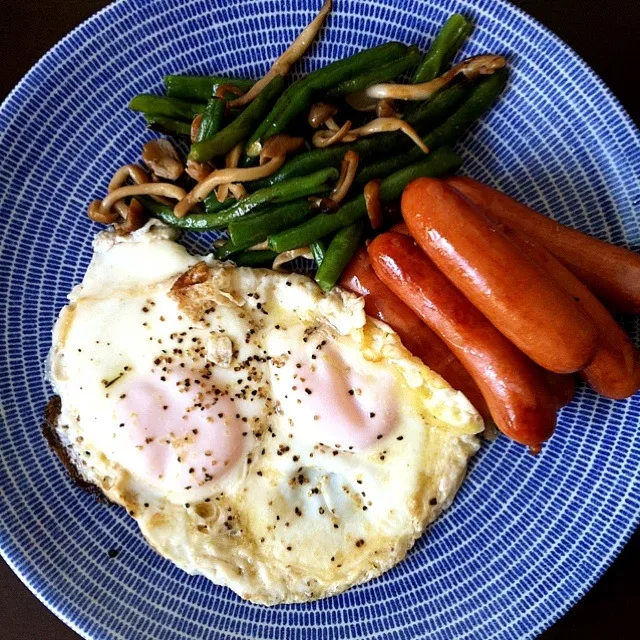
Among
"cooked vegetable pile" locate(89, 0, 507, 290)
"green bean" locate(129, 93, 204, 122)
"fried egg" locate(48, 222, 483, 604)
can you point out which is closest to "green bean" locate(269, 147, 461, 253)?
"cooked vegetable pile" locate(89, 0, 507, 290)

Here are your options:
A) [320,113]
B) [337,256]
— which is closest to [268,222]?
A: [337,256]

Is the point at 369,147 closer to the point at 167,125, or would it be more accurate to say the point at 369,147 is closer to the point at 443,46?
the point at 443,46

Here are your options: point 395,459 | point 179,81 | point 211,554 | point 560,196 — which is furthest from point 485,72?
point 211,554

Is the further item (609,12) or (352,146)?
(609,12)

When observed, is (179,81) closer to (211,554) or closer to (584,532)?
(211,554)

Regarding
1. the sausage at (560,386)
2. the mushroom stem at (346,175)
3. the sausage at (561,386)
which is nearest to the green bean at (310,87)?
the mushroom stem at (346,175)

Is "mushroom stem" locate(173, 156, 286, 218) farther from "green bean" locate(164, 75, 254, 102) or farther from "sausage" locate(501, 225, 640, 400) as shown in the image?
"sausage" locate(501, 225, 640, 400)
